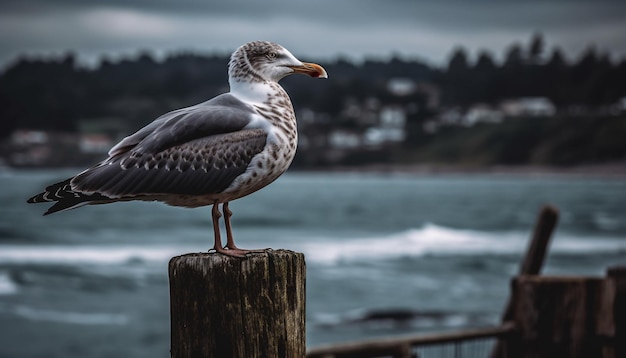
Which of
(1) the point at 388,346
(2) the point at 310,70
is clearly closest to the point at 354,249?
(1) the point at 388,346

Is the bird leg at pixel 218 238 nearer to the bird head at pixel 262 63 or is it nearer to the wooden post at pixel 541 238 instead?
the bird head at pixel 262 63

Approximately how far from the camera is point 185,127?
4105 mm

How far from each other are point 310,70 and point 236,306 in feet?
4.44

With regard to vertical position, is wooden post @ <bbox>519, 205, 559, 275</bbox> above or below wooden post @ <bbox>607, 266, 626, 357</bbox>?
above

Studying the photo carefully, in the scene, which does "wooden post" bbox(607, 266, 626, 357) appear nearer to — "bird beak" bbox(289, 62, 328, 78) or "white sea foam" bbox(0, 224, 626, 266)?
"bird beak" bbox(289, 62, 328, 78)

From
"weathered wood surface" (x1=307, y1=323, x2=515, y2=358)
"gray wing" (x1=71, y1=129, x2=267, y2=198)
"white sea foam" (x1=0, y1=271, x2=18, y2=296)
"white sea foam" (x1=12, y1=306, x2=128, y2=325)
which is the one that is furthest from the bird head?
"white sea foam" (x1=0, y1=271, x2=18, y2=296)

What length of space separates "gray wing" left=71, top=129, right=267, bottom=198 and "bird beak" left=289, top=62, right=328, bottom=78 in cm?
40

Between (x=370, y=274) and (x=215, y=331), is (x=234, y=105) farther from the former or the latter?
(x=370, y=274)

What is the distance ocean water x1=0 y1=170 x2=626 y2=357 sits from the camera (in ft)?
80.5

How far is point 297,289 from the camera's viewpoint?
3646 millimetres

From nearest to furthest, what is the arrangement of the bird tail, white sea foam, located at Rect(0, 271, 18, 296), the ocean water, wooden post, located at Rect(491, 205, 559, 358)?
the bird tail, wooden post, located at Rect(491, 205, 559, 358), the ocean water, white sea foam, located at Rect(0, 271, 18, 296)

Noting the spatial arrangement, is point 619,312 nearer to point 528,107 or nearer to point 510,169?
point 510,169

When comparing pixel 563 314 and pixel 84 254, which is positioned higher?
pixel 563 314

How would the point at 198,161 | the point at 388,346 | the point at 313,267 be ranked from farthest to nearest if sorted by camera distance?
the point at 313,267 < the point at 388,346 < the point at 198,161
